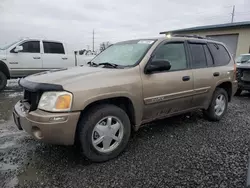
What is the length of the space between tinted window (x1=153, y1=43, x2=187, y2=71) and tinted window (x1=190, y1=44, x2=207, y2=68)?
26 centimetres

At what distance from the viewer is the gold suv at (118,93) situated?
2404 mm

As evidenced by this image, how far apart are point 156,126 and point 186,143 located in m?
0.86

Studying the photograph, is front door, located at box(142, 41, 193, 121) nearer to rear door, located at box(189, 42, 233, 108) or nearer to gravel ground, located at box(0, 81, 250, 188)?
rear door, located at box(189, 42, 233, 108)

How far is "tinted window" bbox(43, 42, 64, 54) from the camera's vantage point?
8.60 m

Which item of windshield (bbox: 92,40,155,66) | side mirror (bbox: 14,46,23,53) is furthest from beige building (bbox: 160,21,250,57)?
windshield (bbox: 92,40,155,66)

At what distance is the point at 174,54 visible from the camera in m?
3.59

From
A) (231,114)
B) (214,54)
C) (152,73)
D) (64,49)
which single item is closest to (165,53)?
(152,73)

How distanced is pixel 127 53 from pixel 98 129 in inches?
57.1

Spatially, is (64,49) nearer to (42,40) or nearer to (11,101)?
(42,40)

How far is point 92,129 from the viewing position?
8.47 feet

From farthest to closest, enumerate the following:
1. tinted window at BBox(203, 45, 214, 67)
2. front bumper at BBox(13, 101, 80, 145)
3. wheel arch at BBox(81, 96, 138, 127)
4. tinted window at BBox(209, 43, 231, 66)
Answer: tinted window at BBox(209, 43, 231, 66) < tinted window at BBox(203, 45, 214, 67) < wheel arch at BBox(81, 96, 138, 127) < front bumper at BBox(13, 101, 80, 145)

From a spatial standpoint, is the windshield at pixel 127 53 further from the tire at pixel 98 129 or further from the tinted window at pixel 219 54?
the tinted window at pixel 219 54

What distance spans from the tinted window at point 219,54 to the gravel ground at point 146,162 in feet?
4.68

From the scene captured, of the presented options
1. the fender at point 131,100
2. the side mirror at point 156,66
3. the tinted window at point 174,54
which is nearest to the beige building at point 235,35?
the tinted window at point 174,54
